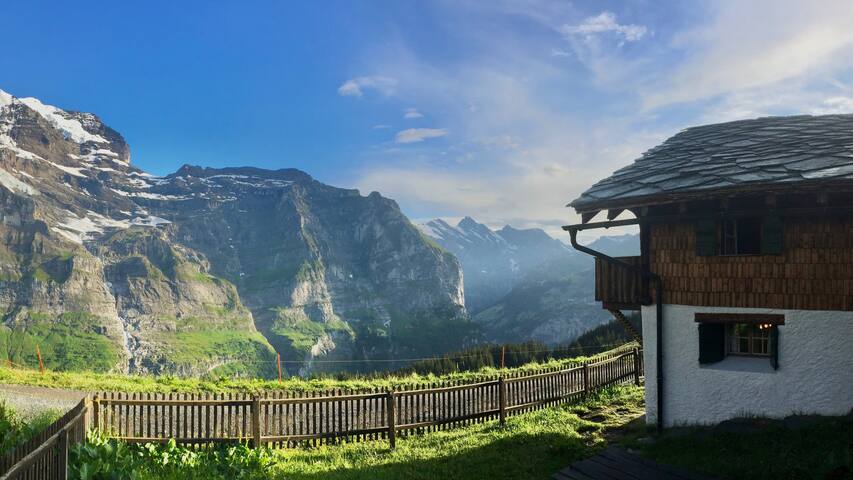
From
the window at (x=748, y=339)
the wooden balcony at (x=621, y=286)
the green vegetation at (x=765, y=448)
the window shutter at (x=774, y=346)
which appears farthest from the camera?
the wooden balcony at (x=621, y=286)

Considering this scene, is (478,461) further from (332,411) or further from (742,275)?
(742,275)

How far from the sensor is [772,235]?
1122 centimetres

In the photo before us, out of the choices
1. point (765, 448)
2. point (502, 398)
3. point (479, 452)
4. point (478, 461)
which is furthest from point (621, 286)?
point (478, 461)

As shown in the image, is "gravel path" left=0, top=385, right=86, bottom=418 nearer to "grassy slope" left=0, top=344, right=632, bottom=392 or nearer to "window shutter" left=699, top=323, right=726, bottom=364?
"grassy slope" left=0, top=344, right=632, bottom=392

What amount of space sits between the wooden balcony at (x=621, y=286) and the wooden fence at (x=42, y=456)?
12.7 metres

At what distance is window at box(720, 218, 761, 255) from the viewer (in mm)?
11774

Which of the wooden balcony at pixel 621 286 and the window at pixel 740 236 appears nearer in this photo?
the window at pixel 740 236

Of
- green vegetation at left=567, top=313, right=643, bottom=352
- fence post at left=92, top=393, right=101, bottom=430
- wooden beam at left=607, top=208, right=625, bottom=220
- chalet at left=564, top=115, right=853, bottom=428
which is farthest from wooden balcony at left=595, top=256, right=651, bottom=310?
green vegetation at left=567, top=313, right=643, bottom=352

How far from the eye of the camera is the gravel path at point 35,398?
15883mm

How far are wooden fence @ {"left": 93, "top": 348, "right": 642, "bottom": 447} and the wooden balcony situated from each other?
4.08m

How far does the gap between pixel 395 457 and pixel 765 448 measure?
311 inches

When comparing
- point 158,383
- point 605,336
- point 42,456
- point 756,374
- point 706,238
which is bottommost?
point 605,336

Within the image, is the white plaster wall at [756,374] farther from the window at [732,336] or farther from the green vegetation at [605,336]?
the green vegetation at [605,336]

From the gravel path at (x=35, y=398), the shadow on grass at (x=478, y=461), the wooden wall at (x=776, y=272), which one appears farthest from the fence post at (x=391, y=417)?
the gravel path at (x=35, y=398)
